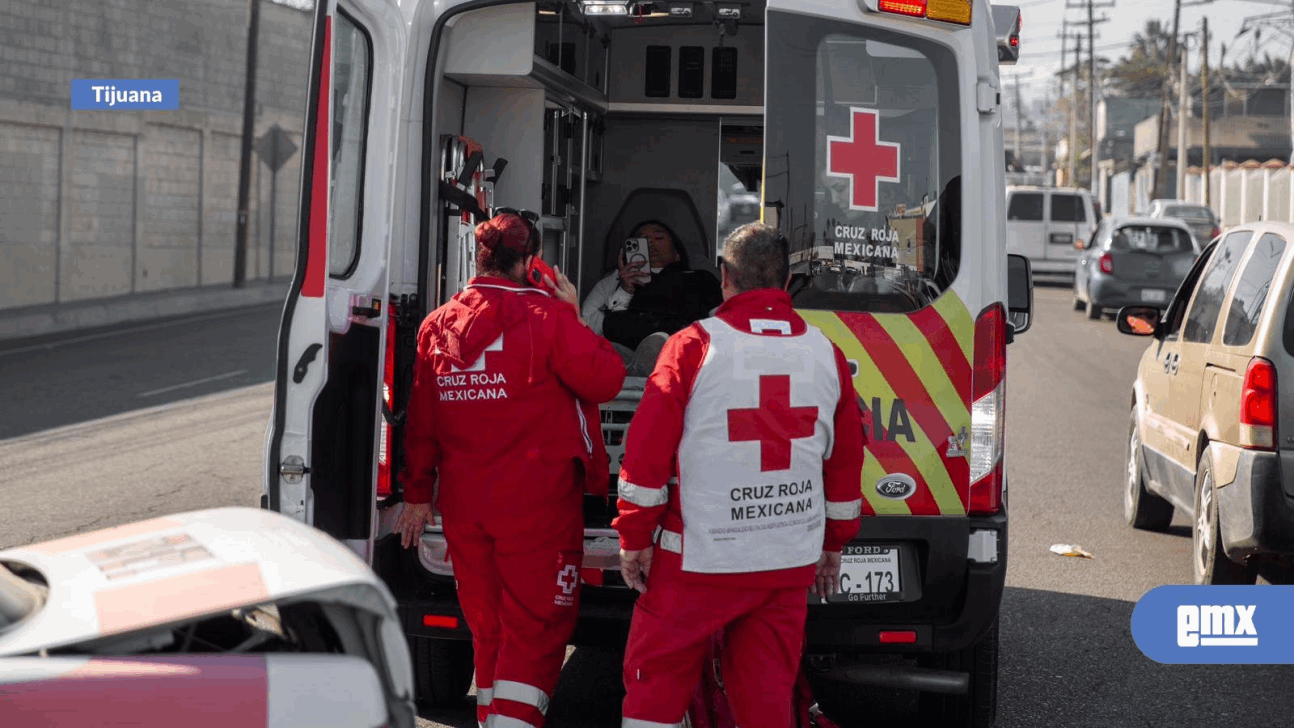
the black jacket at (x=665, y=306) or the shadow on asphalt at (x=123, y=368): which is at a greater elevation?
the black jacket at (x=665, y=306)

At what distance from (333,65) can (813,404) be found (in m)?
1.66

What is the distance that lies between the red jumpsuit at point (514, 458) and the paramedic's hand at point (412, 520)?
0.47 ft

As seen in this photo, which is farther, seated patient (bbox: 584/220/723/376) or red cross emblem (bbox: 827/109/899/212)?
seated patient (bbox: 584/220/723/376)

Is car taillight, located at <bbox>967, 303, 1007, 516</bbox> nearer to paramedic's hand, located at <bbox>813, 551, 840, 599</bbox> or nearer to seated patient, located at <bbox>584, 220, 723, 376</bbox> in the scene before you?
paramedic's hand, located at <bbox>813, 551, 840, 599</bbox>

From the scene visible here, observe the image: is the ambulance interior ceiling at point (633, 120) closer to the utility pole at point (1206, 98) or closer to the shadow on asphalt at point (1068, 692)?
the shadow on asphalt at point (1068, 692)

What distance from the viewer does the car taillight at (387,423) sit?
4918 mm

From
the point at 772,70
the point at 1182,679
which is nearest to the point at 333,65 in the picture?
the point at 772,70

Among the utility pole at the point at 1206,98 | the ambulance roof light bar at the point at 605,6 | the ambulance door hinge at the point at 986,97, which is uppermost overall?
the utility pole at the point at 1206,98

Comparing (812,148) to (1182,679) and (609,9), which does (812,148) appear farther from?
(1182,679)

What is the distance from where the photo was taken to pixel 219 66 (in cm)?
3181

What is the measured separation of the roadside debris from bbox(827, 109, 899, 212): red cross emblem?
4.26 m

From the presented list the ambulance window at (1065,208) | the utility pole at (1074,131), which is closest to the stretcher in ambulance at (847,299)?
the ambulance window at (1065,208)

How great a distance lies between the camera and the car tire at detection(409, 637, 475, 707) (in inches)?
215

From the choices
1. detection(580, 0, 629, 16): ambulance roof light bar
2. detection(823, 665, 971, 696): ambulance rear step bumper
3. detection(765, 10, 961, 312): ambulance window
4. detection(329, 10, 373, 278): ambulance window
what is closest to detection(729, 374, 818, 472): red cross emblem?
detection(765, 10, 961, 312): ambulance window
